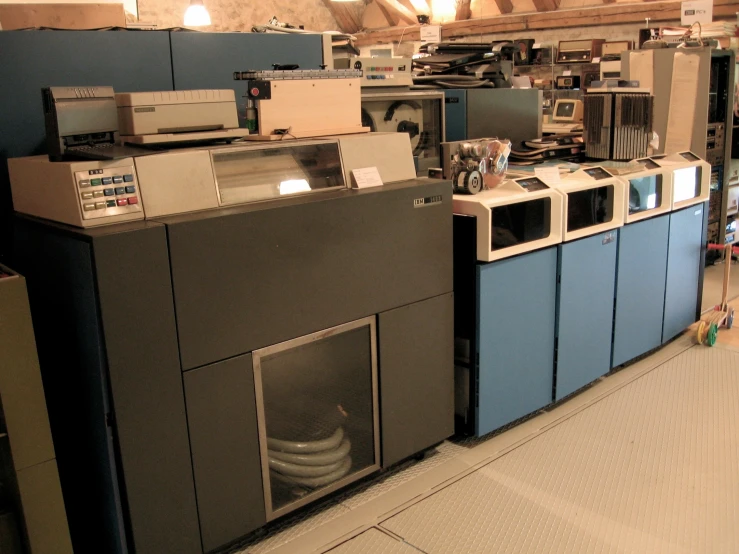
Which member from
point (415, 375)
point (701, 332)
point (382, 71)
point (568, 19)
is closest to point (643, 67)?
point (701, 332)

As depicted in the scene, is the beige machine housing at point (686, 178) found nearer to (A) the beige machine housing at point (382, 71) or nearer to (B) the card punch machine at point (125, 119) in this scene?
(A) the beige machine housing at point (382, 71)

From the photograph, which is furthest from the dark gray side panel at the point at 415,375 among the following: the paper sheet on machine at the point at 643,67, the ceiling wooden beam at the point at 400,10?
the ceiling wooden beam at the point at 400,10

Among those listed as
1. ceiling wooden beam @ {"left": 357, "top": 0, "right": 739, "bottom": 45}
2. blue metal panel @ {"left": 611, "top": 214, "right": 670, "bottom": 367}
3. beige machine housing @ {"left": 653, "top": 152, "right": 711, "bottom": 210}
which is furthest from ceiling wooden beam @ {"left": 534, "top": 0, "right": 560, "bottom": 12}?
blue metal panel @ {"left": 611, "top": 214, "right": 670, "bottom": 367}

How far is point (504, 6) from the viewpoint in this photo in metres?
8.07

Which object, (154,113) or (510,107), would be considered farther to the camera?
(510,107)

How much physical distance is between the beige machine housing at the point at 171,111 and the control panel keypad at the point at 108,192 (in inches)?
9.4

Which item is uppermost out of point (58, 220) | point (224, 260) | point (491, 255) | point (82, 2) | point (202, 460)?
point (82, 2)

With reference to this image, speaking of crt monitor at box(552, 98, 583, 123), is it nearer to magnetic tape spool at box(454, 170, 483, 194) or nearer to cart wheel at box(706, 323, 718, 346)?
cart wheel at box(706, 323, 718, 346)

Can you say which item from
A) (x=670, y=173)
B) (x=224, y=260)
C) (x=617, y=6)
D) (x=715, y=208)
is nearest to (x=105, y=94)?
(x=224, y=260)

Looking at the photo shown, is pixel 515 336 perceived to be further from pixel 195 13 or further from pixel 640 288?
pixel 195 13

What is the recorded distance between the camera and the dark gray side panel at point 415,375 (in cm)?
241

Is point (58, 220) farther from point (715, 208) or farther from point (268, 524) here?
point (715, 208)

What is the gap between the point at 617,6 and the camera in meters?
6.91

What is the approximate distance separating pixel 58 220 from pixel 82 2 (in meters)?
1.15
